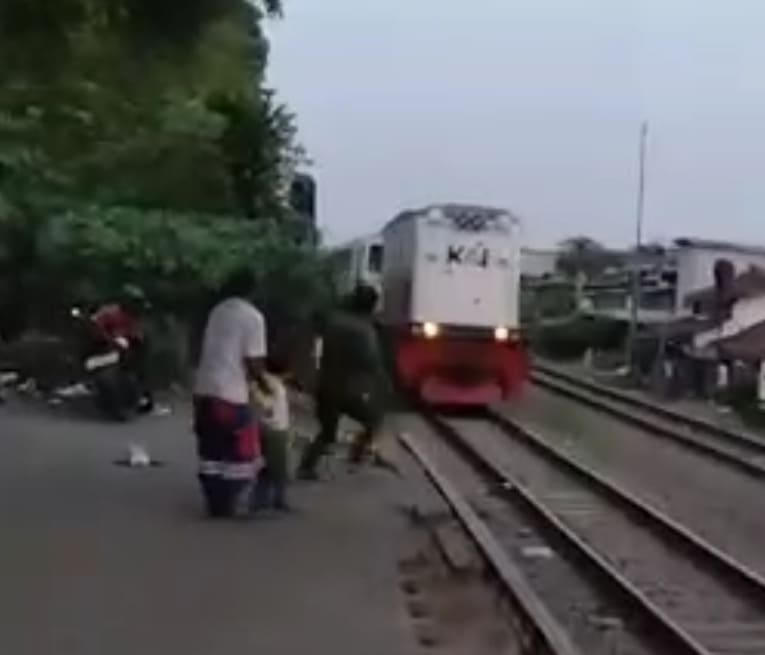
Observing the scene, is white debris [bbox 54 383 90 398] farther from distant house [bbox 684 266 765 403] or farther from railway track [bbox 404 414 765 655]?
distant house [bbox 684 266 765 403]

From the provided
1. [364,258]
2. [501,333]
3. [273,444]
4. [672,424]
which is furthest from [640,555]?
[364,258]

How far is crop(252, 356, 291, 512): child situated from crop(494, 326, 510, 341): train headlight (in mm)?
17939

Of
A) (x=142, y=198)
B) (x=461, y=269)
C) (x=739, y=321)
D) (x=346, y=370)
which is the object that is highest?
(x=142, y=198)

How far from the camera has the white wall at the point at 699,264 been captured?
59000 mm

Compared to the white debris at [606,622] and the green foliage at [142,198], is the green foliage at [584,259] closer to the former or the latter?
the green foliage at [142,198]

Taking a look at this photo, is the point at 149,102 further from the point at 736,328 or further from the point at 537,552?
the point at 736,328

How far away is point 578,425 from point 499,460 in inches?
364

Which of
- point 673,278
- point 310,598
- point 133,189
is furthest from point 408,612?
point 673,278

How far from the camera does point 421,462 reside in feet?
80.3

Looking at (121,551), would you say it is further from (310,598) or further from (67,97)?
(67,97)

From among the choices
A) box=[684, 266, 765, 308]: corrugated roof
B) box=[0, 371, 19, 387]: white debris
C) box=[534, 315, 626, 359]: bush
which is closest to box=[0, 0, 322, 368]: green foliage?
box=[0, 371, 19, 387]: white debris

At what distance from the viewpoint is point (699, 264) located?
198ft

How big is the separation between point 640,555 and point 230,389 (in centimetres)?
433

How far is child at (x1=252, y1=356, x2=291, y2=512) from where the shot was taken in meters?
15.7
